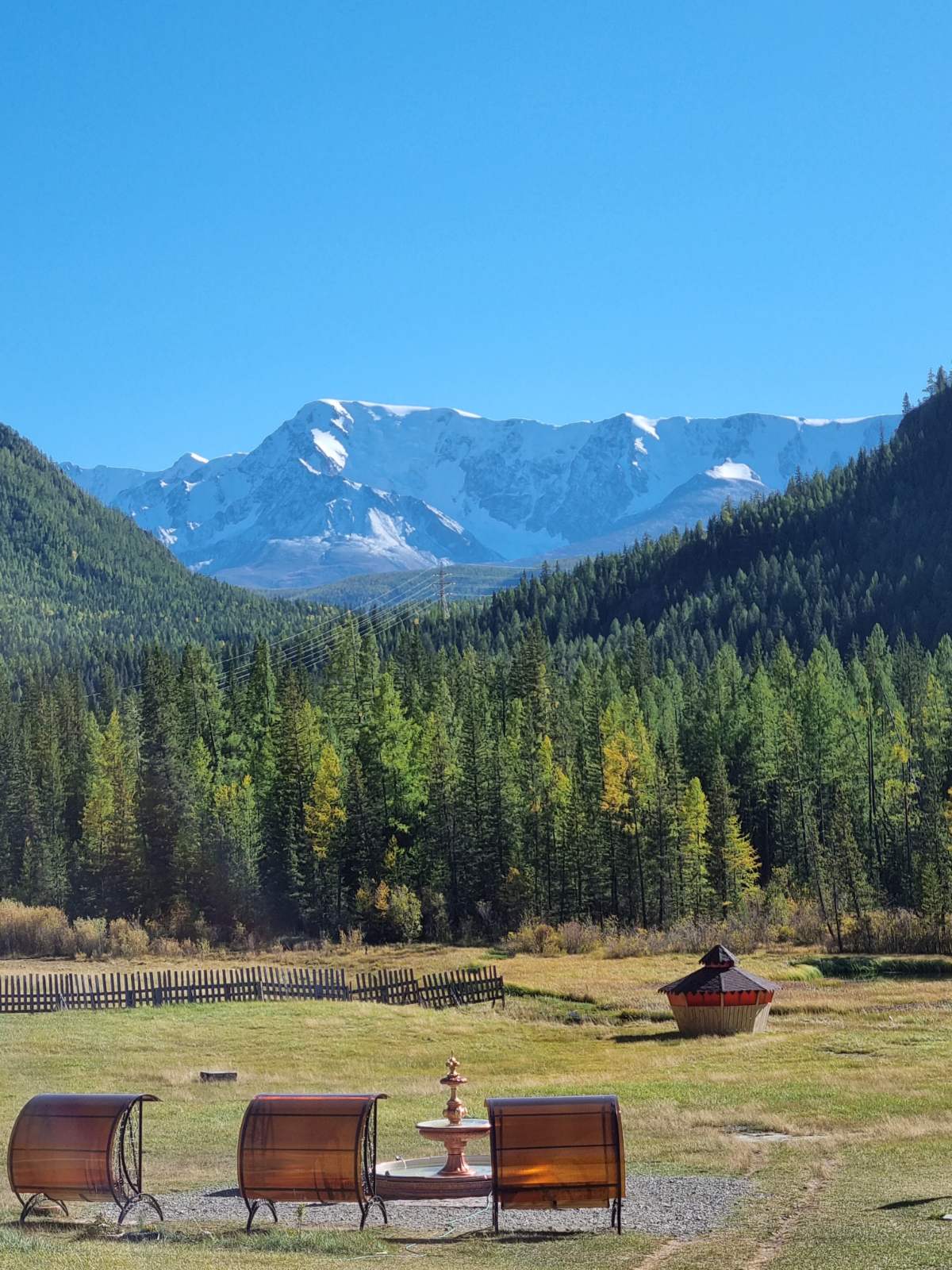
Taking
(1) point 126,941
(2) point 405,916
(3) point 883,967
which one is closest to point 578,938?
(2) point 405,916

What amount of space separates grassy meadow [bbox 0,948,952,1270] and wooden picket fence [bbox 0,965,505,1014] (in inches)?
81.0

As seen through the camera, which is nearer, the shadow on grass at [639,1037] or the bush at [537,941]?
the shadow on grass at [639,1037]

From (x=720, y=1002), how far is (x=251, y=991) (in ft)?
68.9

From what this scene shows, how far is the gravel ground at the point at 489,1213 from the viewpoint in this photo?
2162 cm

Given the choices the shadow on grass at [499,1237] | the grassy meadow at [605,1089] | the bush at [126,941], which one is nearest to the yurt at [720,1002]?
the grassy meadow at [605,1089]

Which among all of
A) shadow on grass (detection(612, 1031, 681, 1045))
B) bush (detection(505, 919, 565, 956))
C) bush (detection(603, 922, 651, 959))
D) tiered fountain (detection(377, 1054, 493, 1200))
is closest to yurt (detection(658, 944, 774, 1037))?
shadow on grass (detection(612, 1031, 681, 1045))

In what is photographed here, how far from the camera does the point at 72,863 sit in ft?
403

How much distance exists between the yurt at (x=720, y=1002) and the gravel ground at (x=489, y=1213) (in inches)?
1166

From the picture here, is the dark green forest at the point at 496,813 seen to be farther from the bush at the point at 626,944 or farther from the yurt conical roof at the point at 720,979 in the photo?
the yurt conical roof at the point at 720,979

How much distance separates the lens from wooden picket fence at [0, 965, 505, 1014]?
60.7 m

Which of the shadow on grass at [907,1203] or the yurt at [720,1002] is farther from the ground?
the shadow on grass at [907,1203]

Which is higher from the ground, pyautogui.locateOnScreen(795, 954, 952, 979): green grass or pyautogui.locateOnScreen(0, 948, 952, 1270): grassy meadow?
pyautogui.locateOnScreen(0, 948, 952, 1270): grassy meadow

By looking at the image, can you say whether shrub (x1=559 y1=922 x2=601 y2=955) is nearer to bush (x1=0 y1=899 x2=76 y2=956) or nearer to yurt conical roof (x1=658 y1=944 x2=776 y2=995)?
bush (x1=0 y1=899 x2=76 y2=956)

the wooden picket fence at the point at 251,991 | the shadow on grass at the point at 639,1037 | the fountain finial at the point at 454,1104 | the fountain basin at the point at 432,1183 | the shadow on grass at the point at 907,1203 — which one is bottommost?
the shadow on grass at the point at 639,1037
